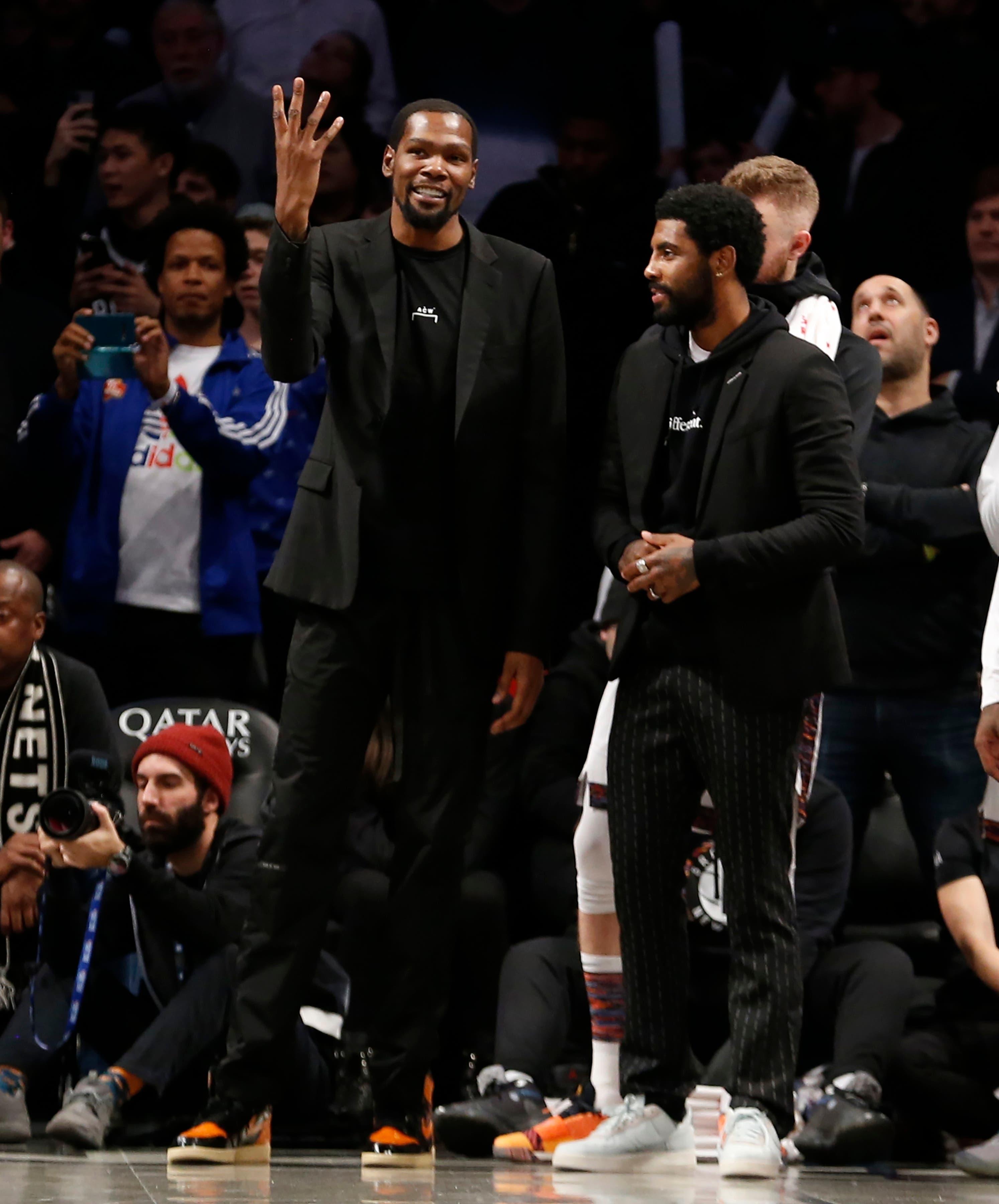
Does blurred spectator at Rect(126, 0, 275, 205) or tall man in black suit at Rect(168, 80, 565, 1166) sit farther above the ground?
blurred spectator at Rect(126, 0, 275, 205)

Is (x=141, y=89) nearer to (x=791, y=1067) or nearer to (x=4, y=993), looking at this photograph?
(x=4, y=993)

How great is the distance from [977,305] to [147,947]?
3335 millimetres

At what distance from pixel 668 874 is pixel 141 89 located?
12.6ft

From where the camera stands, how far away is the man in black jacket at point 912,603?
457 cm

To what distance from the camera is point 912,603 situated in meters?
4.73

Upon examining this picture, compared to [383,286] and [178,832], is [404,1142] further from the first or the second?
[383,286]

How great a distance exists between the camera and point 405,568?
3.23 m

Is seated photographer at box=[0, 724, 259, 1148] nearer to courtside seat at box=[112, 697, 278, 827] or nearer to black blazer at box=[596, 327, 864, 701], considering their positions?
courtside seat at box=[112, 697, 278, 827]

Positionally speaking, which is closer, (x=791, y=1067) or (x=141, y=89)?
(x=791, y=1067)

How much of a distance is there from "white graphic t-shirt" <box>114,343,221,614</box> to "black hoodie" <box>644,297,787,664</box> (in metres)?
2.07

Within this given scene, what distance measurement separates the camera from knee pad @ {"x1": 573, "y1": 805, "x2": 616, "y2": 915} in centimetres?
347

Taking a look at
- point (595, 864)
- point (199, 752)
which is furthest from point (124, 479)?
point (595, 864)

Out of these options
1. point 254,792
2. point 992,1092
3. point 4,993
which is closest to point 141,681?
point 254,792

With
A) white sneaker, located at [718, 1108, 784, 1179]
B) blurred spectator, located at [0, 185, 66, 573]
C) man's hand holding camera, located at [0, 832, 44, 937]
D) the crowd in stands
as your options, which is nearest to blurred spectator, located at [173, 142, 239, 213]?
the crowd in stands
